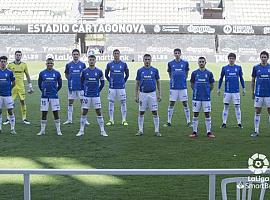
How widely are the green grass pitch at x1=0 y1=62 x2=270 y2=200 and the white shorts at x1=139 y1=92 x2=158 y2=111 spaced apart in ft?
2.35

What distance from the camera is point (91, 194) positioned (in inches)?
243

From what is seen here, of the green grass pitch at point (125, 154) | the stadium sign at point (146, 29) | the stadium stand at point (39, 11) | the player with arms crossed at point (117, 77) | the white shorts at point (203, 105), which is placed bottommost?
the green grass pitch at point (125, 154)

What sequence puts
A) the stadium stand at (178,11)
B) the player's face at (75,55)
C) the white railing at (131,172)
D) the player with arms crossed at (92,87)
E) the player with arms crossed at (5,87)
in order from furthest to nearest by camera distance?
1. the stadium stand at (178,11)
2. the player's face at (75,55)
3. the player with arms crossed at (5,87)
4. the player with arms crossed at (92,87)
5. the white railing at (131,172)

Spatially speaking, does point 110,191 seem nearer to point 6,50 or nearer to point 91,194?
point 91,194

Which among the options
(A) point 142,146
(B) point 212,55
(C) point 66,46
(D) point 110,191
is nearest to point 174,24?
(B) point 212,55

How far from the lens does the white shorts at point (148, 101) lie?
12.5 meters

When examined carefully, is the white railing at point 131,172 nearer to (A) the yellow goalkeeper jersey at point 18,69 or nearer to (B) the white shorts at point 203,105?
(B) the white shorts at point 203,105

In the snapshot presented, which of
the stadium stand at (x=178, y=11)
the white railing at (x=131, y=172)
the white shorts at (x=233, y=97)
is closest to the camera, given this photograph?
the white railing at (x=131, y=172)

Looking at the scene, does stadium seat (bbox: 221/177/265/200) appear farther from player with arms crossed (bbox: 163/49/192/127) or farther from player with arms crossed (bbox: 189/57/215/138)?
player with arms crossed (bbox: 163/49/192/127)

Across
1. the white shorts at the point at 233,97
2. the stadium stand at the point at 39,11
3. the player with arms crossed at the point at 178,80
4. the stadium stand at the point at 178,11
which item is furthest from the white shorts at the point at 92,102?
the stadium stand at the point at 178,11

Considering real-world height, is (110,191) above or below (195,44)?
below

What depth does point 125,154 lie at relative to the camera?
1055 centimetres

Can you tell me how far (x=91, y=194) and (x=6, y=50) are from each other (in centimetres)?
3550

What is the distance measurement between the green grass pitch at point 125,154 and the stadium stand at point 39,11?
97.7 ft
